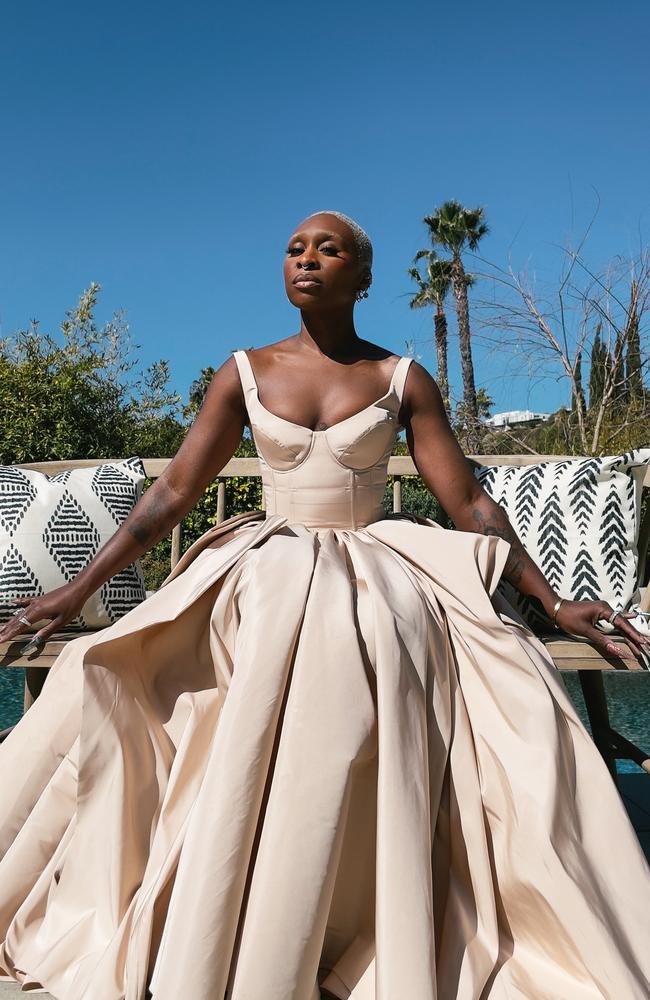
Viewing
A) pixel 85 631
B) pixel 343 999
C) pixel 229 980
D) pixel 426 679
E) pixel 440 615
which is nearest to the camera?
pixel 229 980

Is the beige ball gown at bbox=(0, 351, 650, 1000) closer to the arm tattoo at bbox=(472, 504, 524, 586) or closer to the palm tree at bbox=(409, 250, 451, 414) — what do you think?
the arm tattoo at bbox=(472, 504, 524, 586)

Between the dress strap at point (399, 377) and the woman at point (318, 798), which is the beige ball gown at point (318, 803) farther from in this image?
the dress strap at point (399, 377)

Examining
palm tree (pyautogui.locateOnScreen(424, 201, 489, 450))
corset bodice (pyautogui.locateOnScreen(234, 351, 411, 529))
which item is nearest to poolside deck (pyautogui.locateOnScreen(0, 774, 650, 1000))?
corset bodice (pyautogui.locateOnScreen(234, 351, 411, 529))

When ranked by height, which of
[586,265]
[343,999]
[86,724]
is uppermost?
[586,265]

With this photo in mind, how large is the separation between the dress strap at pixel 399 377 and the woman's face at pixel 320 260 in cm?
27

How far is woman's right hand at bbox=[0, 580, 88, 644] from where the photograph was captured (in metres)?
2.19

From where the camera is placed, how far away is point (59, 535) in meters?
2.71

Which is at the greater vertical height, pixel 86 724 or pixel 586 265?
pixel 586 265

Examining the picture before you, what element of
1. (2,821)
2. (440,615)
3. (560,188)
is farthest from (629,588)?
Result: (560,188)

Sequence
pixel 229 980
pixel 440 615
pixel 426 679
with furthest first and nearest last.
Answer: pixel 440 615
pixel 426 679
pixel 229 980

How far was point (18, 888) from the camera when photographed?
183cm

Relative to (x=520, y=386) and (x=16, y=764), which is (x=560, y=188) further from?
(x=16, y=764)

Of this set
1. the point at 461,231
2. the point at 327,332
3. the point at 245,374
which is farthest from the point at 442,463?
the point at 461,231

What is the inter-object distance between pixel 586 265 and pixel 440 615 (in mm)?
7531
